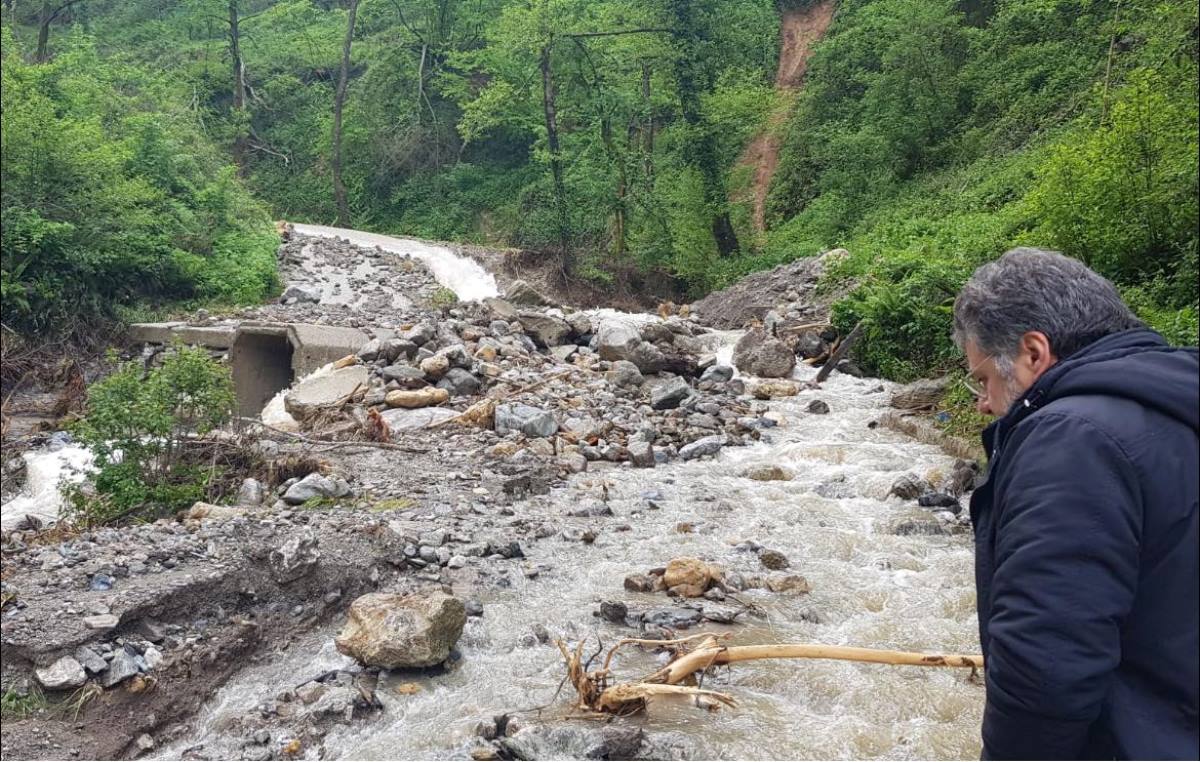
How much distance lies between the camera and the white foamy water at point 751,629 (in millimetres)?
4020

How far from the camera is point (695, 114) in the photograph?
22.1m

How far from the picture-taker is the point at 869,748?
3.90 m

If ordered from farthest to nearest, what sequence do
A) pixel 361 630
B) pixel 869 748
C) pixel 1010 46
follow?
pixel 1010 46 → pixel 361 630 → pixel 869 748

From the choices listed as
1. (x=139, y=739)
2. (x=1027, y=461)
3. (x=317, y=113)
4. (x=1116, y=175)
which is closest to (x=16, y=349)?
(x=139, y=739)

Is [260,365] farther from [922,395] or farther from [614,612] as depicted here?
[614,612]

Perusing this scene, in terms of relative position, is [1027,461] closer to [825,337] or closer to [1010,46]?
[825,337]

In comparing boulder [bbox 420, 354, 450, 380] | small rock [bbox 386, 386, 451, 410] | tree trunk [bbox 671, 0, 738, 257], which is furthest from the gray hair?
tree trunk [bbox 671, 0, 738, 257]

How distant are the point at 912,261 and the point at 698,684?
34.5 ft

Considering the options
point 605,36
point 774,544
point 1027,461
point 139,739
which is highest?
point 605,36

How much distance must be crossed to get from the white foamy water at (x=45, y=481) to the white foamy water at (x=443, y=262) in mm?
11798

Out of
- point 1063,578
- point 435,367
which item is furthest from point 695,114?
point 1063,578

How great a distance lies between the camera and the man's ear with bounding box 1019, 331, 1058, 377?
1.86 metres

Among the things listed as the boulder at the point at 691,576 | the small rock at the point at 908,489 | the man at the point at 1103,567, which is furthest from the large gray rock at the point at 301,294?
the man at the point at 1103,567

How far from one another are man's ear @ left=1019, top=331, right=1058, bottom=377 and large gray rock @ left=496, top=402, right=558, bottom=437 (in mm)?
7856
